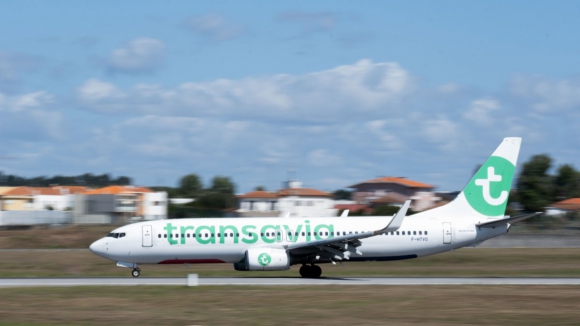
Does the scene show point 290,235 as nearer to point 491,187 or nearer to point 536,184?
point 491,187

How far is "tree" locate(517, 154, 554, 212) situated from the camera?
415 ft

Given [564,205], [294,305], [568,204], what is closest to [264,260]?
[294,305]

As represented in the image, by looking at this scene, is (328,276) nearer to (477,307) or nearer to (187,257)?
(187,257)

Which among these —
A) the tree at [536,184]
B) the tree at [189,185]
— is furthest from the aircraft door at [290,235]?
the tree at [189,185]

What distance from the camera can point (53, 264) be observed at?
147ft

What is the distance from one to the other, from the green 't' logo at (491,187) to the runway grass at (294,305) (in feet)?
27.1

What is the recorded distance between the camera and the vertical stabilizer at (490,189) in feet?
116

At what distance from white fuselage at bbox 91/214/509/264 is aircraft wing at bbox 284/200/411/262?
0.73 m

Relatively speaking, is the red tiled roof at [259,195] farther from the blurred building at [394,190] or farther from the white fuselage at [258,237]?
the white fuselage at [258,237]

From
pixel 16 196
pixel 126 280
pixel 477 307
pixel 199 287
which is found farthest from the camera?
pixel 16 196

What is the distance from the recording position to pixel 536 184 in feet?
419

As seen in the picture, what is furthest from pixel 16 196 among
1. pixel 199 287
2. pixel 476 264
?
pixel 199 287

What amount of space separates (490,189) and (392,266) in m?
8.97

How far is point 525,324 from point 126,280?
18184 mm
